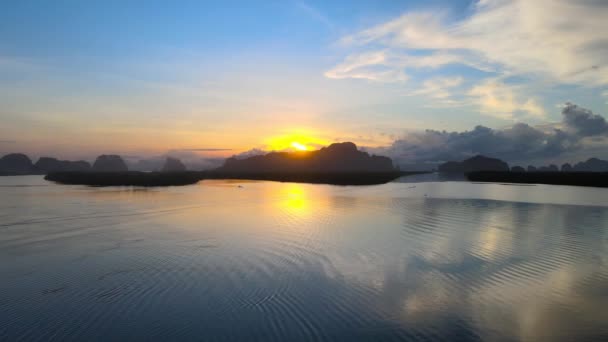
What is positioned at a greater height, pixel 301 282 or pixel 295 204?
pixel 295 204

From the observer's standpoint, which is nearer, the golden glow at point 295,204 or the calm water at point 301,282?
the calm water at point 301,282

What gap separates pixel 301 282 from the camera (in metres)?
11.0

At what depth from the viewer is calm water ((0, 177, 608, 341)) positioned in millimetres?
7812

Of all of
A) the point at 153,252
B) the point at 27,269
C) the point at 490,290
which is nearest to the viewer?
the point at 490,290

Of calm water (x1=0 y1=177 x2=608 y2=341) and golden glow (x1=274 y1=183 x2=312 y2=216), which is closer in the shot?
calm water (x1=0 y1=177 x2=608 y2=341)

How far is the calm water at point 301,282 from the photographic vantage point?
7812 millimetres

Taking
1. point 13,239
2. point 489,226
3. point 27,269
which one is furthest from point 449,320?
point 13,239

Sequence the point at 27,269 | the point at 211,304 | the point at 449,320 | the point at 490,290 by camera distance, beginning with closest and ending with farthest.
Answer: the point at 449,320 < the point at 211,304 < the point at 490,290 < the point at 27,269

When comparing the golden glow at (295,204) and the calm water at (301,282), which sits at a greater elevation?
the golden glow at (295,204)

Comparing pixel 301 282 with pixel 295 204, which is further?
pixel 295 204

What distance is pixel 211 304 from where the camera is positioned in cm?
912

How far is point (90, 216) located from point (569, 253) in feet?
92.0

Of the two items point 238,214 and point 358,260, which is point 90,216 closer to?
point 238,214

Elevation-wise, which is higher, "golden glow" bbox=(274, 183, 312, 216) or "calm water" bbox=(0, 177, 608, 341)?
"golden glow" bbox=(274, 183, 312, 216)
